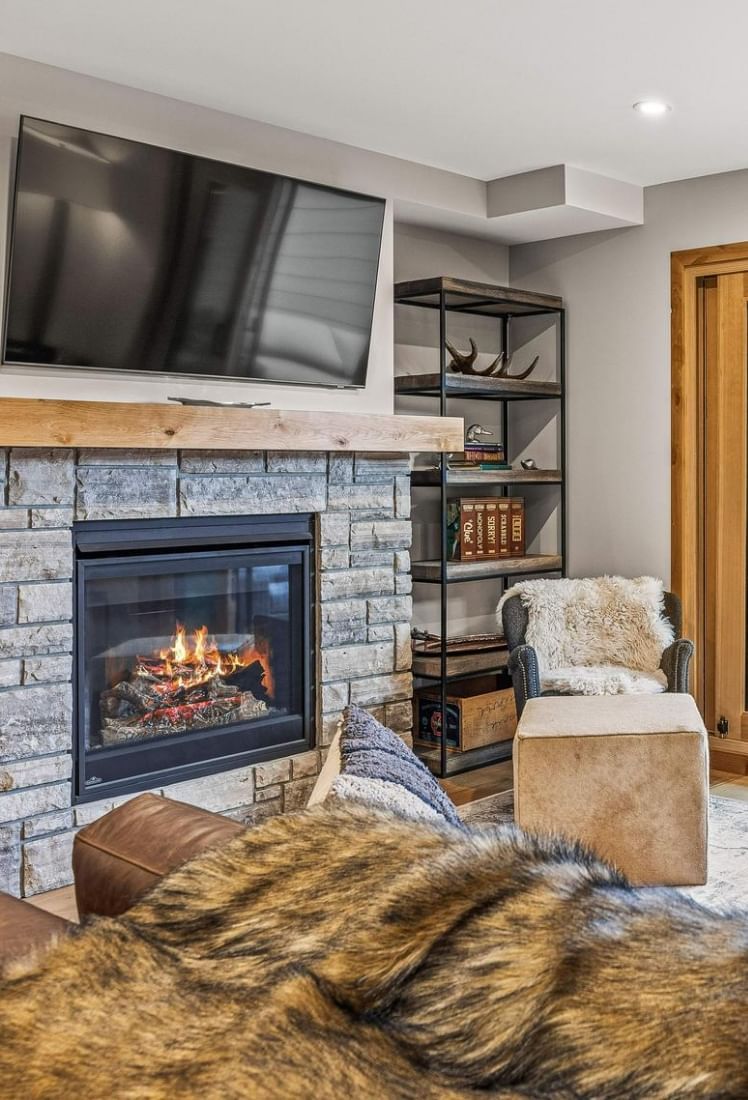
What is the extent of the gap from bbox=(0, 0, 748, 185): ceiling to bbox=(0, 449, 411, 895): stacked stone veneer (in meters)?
1.14

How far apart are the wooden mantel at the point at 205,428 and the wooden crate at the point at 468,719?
3.52ft

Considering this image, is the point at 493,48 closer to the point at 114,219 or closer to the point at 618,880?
the point at 114,219

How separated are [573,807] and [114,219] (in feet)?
7.23

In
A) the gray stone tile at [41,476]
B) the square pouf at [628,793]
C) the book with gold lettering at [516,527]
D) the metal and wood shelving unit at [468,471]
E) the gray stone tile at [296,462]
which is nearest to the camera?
the gray stone tile at [41,476]

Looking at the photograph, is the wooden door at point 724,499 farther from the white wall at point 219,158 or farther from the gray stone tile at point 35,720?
the gray stone tile at point 35,720

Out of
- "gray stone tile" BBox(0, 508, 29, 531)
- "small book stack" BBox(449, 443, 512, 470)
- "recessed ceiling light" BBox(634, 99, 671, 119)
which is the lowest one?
"gray stone tile" BBox(0, 508, 29, 531)

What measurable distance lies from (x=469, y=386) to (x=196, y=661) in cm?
167

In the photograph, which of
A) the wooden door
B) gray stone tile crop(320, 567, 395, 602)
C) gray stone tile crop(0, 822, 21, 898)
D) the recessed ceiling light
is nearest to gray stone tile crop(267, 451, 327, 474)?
gray stone tile crop(320, 567, 395, 602)

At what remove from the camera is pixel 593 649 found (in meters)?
4.38

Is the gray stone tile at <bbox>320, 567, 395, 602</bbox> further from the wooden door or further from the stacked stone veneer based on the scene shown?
the wooden door

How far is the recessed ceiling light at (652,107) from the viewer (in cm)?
355

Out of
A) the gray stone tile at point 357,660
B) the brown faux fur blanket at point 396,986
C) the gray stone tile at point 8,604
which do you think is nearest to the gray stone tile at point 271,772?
the gray stone tile at point 357,660

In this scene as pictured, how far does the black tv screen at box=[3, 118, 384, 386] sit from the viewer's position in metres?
3.10

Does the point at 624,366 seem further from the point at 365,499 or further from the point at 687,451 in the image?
the point at 365,499
